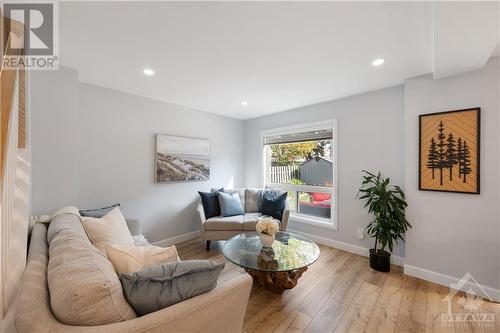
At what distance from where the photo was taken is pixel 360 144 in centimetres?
301

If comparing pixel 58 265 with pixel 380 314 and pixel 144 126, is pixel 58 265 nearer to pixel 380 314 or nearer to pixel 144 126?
pixel 380 314

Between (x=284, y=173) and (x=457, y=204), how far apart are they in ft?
7.99

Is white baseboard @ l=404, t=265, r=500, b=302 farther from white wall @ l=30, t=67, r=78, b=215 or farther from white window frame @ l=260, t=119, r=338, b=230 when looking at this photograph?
white wall @ l=30, t=67, r=78, b=215

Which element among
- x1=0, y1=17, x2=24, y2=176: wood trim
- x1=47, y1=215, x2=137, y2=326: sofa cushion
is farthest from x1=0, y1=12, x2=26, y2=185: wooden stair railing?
x1=47, y1=215, x2=137, y2=326: sofa cushion

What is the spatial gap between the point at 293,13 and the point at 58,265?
1.94m

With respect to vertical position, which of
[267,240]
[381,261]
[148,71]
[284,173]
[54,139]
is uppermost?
[148,71]

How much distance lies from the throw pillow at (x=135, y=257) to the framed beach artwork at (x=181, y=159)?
2.24 m

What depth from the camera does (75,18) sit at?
58.9 inches

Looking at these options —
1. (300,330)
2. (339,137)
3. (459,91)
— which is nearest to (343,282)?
(300,330)

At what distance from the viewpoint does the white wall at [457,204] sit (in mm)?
1996

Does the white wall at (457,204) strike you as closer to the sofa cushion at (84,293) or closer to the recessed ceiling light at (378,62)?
the recessed ceiling light at (378,62)

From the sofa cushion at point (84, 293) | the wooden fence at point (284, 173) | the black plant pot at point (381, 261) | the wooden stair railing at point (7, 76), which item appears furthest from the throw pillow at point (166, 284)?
the wooden fence at point (284, 173)

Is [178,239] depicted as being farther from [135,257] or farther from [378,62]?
[378,62]

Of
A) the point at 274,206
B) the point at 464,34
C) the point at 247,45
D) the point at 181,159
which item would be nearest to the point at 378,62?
the point at 464,34
